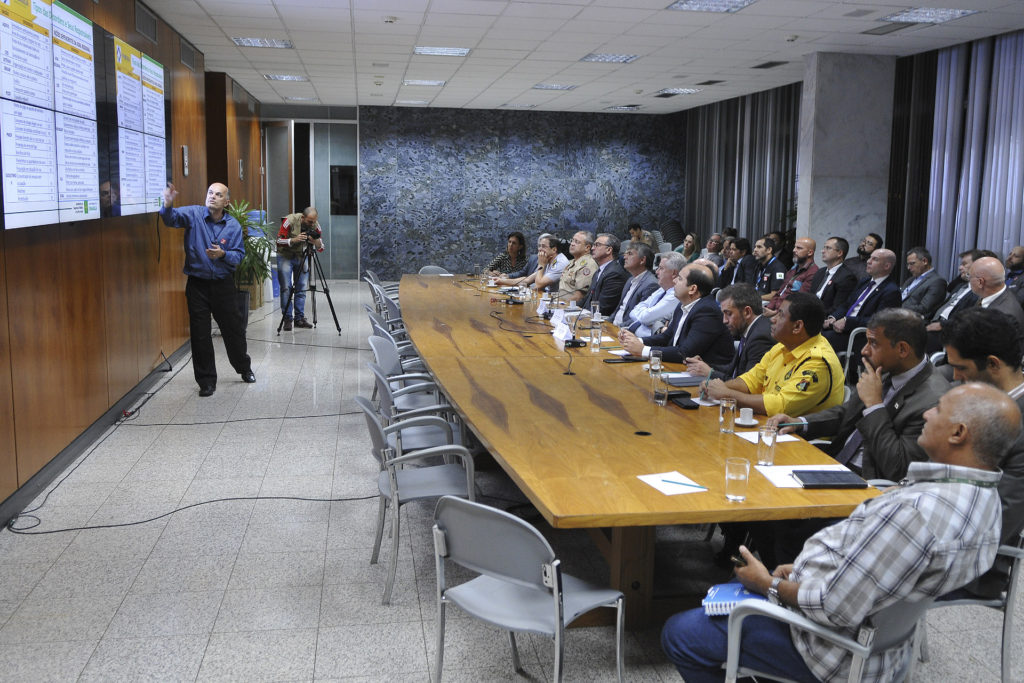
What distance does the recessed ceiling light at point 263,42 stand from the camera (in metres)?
10.1

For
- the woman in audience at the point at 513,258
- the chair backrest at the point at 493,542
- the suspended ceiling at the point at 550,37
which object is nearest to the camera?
the chair backrest at the point at 493,542

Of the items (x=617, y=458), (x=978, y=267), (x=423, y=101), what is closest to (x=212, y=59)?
(x=423, y=101)

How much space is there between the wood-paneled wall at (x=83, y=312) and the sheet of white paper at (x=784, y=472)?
374 centimetres

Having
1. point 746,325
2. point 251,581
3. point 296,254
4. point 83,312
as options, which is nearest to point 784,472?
point 746,325

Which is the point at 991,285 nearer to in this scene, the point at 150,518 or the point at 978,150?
the point at 978,150

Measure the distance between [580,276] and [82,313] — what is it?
4.96 metres

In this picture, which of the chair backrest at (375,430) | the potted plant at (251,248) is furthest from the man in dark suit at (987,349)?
the potted plant at (251,248)

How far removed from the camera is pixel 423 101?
16500 mm

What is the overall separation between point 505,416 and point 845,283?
5.85 metres

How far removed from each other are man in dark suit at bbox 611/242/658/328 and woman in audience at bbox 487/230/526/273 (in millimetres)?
3983

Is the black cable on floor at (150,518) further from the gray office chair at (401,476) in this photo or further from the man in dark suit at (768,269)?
the man in dark suit at (768,269)

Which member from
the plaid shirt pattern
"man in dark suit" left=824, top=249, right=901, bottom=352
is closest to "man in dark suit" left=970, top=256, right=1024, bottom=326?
"man in dark suit" left=824, top=249, right=901, bottom=352

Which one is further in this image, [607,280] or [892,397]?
[607,280]

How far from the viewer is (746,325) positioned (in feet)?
16.6
